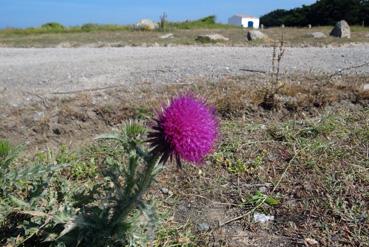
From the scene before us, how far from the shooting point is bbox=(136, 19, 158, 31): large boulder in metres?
22.0

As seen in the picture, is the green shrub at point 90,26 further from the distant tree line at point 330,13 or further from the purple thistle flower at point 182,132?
the purple thistle flower at point 182,132

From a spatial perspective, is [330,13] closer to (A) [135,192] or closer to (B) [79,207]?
(B) [79,207]

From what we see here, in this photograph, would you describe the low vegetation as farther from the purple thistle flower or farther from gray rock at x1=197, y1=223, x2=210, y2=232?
the purple thistle flower

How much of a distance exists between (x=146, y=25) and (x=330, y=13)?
1644cm

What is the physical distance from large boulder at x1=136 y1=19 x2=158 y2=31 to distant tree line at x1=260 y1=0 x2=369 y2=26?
12180 millimetres

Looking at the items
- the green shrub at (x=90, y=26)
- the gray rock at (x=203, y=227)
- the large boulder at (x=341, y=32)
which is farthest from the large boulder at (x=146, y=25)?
the gray rock at (x=203, y=227)

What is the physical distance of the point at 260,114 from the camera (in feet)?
14.1

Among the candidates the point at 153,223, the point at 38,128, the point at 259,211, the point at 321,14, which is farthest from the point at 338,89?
the point at 321,14

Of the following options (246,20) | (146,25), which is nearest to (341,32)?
(146,25)

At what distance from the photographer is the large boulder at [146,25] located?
72.3ft

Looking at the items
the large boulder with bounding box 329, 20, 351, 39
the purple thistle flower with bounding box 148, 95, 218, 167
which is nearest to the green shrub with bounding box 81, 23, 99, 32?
the large boulder with bounding box 329, 20, 351, 39

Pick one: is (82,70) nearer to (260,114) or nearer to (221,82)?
(221,82)

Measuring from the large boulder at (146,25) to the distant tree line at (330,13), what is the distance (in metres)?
12.2

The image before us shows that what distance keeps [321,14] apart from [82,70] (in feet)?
99.4
